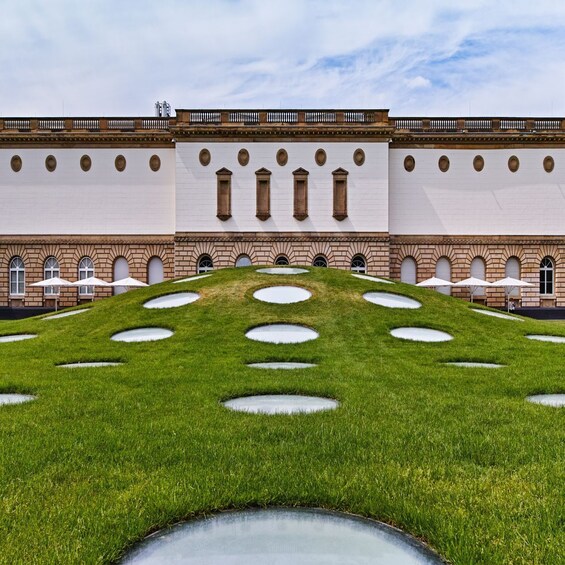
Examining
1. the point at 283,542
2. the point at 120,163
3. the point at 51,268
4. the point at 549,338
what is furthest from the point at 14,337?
the point at 120,163

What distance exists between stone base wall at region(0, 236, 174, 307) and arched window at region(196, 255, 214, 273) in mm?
2421

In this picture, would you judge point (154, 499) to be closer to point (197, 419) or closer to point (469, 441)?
point (197, 419)

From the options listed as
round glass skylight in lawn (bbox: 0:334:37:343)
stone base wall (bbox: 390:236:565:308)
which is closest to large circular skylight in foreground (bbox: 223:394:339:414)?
round glass skylight in lawn (bbox: 0:334:37:343)

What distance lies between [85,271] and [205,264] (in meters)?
9.61

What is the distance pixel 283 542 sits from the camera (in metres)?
4.46

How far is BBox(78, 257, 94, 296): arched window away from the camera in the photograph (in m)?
45.6

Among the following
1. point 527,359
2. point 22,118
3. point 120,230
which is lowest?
point 527,359

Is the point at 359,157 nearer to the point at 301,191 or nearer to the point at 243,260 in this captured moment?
the point at 301,191

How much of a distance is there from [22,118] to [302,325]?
38171 millimetres

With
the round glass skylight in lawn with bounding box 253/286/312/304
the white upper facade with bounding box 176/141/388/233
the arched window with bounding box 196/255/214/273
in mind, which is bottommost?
the round glass skylight in lawn with bounding box 253/286/312/304

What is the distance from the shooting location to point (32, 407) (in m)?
8.67

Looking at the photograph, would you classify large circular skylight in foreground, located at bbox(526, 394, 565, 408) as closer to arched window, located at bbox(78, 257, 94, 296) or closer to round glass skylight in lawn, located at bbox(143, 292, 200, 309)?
round glass skylight in lawn, located at bbox(143, 292, 200, 309)

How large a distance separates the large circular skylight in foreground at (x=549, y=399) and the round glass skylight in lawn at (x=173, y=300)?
12183mm

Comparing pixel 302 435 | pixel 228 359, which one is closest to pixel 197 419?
pixel 302 435
